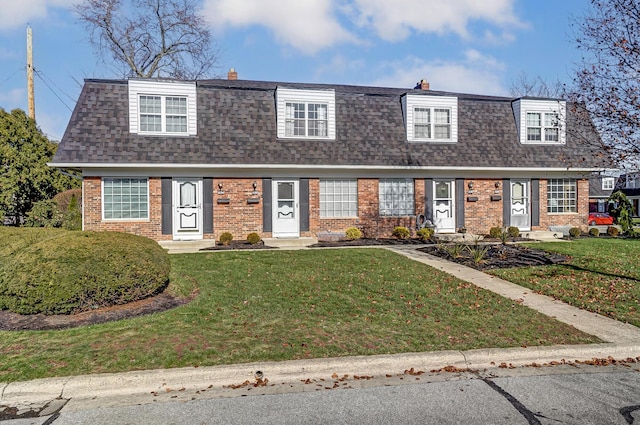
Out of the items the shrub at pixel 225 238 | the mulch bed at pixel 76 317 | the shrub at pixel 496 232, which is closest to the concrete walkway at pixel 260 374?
the mulch bed at pixel 76 317

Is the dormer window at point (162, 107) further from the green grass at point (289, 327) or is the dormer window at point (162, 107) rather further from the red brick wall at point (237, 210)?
the green grass at point (289, 327)

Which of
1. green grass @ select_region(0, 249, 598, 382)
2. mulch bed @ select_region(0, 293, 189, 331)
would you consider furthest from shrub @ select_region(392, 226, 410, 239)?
mulch bed @ select_region(0, 293, 189, 331)

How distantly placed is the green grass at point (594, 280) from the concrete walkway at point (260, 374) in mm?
1652

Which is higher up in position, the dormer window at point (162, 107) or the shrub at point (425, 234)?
the dormer window at point (162, 107)

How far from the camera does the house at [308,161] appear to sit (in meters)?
15.3

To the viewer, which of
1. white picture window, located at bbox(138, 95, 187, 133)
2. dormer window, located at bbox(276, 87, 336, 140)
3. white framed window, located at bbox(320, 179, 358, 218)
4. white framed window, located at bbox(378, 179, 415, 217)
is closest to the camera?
white picture window, located at bbox(138, 95, 187, 133)

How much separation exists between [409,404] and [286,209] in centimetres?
1252

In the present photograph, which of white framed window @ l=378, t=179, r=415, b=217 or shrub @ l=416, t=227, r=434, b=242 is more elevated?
white framed window @ l=378, t=179, r=415, b=217

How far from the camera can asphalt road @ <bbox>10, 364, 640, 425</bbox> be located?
4055 millimetres

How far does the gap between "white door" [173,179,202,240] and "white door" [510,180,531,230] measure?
478 inches

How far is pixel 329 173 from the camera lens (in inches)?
657

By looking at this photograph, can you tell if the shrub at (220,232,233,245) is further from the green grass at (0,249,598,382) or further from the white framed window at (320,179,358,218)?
the green grass at (0,249,598,382)

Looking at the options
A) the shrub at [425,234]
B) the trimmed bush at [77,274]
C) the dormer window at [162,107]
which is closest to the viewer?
the trimmed bush at [77,274]

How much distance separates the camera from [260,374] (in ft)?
16.4
